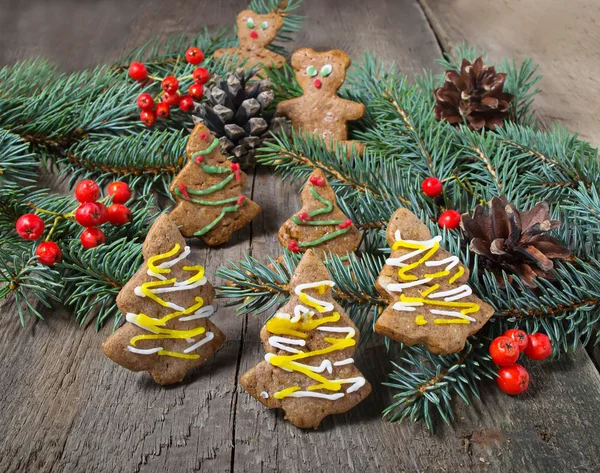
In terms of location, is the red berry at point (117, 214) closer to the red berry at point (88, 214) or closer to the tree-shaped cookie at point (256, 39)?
the red berry at point (88, 214)

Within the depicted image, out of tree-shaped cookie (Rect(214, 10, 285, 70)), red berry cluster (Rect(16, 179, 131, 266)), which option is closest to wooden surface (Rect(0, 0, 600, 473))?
red berry cluster (Rect(16, 179, 131, 266))

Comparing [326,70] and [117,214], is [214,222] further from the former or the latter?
[326,70]

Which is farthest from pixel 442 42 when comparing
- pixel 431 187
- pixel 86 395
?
pixel 86 395

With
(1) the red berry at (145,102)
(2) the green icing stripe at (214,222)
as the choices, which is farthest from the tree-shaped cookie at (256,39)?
(2) the green icing stripe at (214,222)

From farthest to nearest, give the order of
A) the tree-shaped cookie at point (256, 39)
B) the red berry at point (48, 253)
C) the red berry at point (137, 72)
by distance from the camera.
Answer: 1. the tree-shaped cookie at point (256, 39)
2. the red berry at point (137, 72)
3. the red berry at point (48, 253)

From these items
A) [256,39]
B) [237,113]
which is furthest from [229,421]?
[256,39]

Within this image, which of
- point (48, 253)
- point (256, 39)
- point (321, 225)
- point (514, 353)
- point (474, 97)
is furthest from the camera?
point (256, 39)
